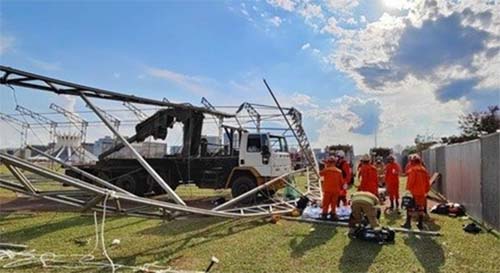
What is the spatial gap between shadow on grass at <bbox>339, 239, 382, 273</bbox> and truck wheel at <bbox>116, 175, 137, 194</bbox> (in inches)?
420

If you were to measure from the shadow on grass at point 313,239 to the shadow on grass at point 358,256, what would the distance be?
0.62 meters

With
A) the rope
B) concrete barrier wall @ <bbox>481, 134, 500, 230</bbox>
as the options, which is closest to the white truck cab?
concrete barrier wall @ <bbox>481, 134, 500, 230</bbox>

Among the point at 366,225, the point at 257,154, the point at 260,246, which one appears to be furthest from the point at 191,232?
the point at 257,154

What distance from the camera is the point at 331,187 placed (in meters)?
9.93

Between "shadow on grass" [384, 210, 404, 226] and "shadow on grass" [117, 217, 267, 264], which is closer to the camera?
A: "shadow on grass" [117, 217, 267, 264]

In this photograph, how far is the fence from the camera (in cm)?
921

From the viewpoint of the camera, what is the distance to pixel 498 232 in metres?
8.91

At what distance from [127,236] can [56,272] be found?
2.68 meters

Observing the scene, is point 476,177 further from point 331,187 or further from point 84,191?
point 84,191

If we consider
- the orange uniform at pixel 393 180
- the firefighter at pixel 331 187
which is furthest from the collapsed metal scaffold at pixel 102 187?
the orange uniform at pixel 393 180

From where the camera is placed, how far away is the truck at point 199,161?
14.4 meters

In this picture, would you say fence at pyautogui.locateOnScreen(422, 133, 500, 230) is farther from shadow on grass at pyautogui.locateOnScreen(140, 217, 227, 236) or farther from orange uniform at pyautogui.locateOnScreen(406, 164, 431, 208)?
shadow on grass at pyautogui.locateOnScreen(140, 217, 227, 236)

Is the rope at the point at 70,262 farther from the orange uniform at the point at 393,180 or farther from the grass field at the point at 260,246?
the orange uniform at the point at 393,180

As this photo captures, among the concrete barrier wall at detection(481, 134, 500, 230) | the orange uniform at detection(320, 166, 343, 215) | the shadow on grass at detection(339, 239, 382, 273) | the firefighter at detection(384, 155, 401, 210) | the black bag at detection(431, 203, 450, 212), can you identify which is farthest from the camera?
the firefighter at detection(384, 155, 401, 210)
